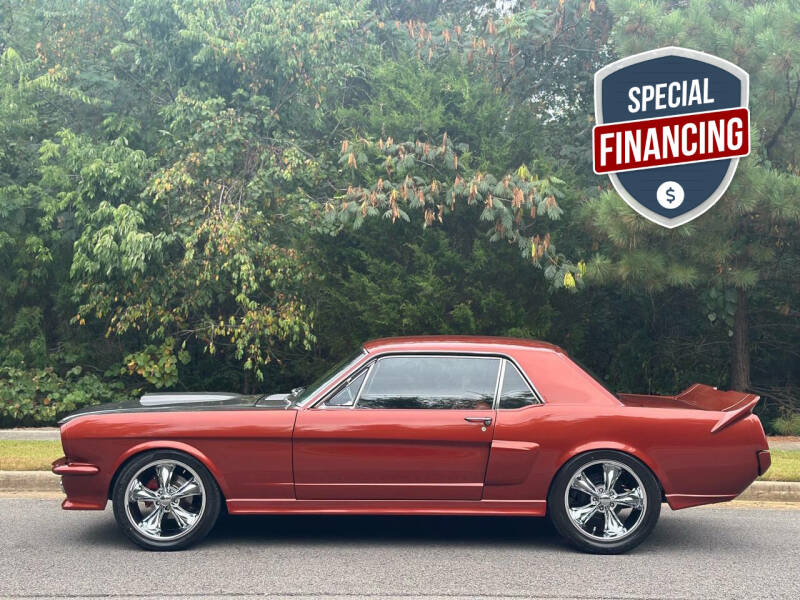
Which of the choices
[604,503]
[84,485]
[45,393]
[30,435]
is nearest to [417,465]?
[604,503]

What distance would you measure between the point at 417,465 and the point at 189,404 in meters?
1.77

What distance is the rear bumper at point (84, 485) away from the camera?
680 cm

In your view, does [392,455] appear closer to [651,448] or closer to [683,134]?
[651,448]

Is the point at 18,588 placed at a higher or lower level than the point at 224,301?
lower

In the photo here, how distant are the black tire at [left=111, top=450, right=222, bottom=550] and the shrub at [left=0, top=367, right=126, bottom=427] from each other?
922 cm

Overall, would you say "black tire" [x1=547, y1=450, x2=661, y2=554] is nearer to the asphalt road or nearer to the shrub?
the asphalt road

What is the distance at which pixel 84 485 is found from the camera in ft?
22.4

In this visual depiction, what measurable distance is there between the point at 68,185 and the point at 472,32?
7019 millimetres

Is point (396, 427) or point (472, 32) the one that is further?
point (472, 32)

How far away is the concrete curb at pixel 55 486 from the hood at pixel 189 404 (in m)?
2.03

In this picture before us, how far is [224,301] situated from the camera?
15.6 meters

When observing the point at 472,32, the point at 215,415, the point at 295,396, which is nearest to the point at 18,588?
the point at 215,415

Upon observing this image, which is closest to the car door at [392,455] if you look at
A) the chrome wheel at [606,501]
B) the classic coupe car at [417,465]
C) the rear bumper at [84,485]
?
the classic coupe car at [417,465]

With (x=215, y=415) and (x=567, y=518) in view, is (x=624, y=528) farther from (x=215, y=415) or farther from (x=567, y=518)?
(x=215, y=415)
